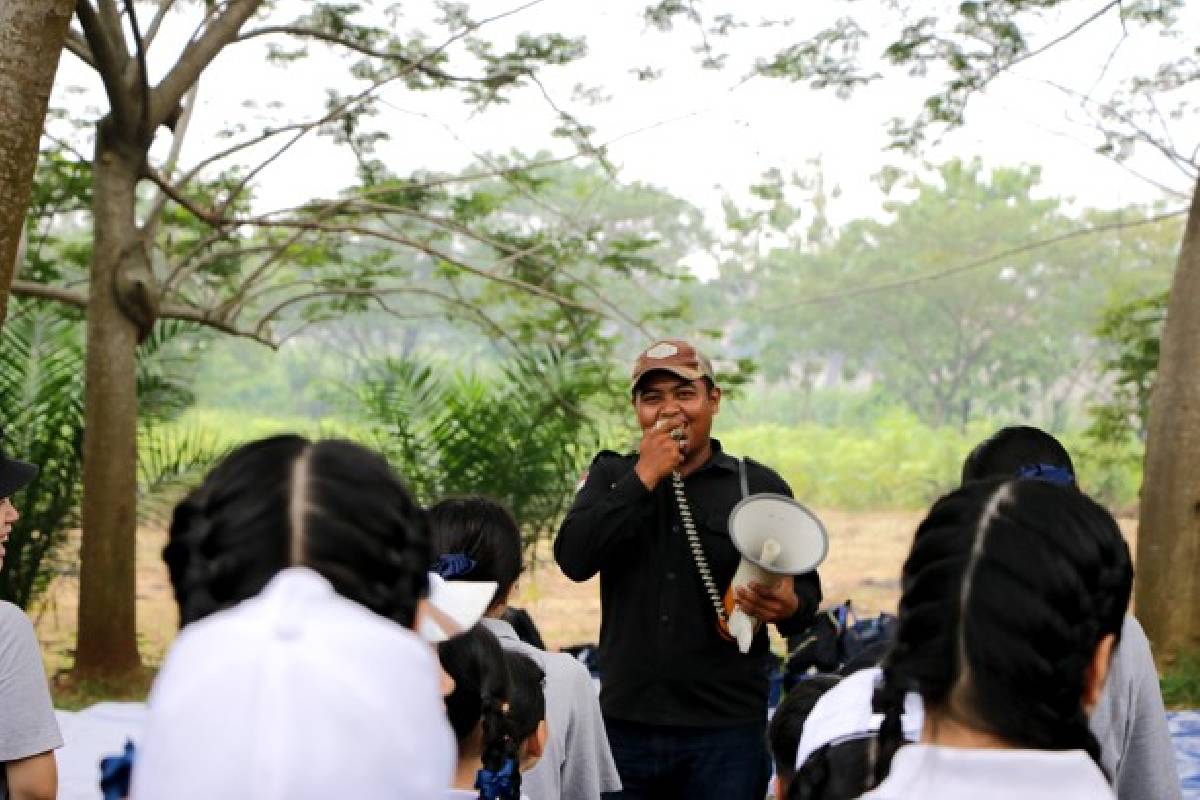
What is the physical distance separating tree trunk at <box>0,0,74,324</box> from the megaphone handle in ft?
5.50

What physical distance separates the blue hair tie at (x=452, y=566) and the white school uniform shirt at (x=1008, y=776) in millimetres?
1110

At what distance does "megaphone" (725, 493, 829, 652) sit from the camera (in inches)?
125

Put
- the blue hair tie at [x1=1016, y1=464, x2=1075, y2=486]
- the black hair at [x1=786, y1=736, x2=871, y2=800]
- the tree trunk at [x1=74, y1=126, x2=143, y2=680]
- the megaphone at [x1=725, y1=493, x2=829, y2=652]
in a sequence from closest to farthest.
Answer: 1. the black hair at [x1=786, y1=736, x2=871, y2=800]
2. the blue hair tie at [x1=1016, y1=464, x2=1075, y2=486]
3. the megaphone at [x1=725, y1=493, x2=829, y2=652]
4. the tree trunk at [x1=74, y1=126, x2=143, y2=680]

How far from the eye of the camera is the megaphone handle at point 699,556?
333 centimetres

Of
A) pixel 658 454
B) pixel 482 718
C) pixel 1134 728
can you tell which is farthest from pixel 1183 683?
pixel 482 718

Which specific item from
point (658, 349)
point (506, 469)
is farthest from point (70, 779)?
point (506, 469)

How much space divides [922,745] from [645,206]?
34.1 m

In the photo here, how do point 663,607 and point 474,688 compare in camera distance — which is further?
point 663,607

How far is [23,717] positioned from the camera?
2.44 meters

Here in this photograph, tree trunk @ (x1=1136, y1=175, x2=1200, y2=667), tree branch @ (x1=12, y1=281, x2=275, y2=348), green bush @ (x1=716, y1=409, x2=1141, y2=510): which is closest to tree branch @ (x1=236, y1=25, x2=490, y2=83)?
tree branch @ (x1=12, y1=281, x2=275, y2=348)

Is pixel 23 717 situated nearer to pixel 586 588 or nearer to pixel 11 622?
pixel 11 622

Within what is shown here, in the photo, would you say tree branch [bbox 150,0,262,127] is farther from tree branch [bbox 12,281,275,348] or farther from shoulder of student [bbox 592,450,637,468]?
shoulder of student [bbox 592,450,637,468]

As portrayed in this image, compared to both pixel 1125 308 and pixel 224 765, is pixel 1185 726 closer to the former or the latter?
pixel 1125 308

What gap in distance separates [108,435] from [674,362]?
499cm
